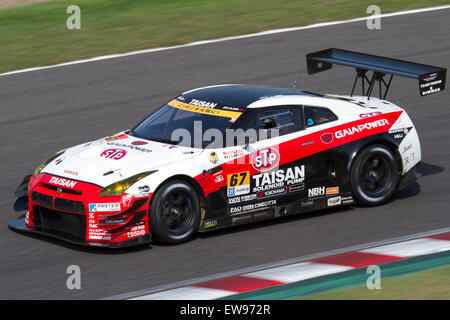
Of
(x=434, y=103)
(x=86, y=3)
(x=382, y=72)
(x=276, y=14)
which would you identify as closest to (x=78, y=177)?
(x=382, y=72)

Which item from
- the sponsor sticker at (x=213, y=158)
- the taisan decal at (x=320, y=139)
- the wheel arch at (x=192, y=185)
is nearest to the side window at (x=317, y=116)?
the taisan decal at (x=320, y=139)

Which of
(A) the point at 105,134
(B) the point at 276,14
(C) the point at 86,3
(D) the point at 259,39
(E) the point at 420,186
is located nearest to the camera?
(E) the point at 420,186

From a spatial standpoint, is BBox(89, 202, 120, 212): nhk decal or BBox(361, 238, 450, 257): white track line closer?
BBox(361, 238, 450, 257): white track line

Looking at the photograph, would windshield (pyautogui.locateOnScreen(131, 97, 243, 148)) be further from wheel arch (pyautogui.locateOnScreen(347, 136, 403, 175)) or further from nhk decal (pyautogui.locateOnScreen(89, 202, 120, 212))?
wheel arch (pyautogui.locateOnScreen(347, 136, 403, 175))

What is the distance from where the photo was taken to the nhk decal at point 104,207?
7516 millimetres

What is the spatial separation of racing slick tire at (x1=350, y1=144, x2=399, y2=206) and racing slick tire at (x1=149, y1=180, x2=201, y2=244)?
6.36ft

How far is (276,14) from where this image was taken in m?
17.8

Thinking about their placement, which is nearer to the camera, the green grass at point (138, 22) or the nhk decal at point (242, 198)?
the nhk decal at point (242, 198)

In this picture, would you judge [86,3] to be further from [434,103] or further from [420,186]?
[420,186]

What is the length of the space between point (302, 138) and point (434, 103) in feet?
16.8

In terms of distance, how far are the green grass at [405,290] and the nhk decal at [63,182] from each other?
2665 mm

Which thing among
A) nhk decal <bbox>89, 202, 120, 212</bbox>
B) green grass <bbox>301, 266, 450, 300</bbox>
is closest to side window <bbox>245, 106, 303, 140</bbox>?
nhk decal <bbox>89, 202, 120, 212</bbox>

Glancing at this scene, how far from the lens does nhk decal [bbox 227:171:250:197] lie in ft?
26.6

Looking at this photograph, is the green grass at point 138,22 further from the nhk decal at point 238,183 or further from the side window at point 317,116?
the nhk decal at point 238,183
